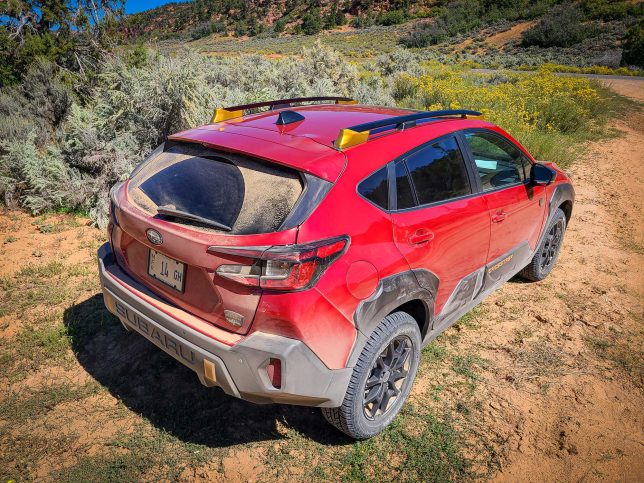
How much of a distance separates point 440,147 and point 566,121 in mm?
9532

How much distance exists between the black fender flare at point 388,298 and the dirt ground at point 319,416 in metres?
0.82

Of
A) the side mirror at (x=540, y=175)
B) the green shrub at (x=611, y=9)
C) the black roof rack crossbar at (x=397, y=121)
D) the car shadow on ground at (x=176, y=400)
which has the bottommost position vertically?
the car shadow on ground at (x=176, y=400)

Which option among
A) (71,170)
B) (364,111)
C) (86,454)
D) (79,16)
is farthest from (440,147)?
(79,16)

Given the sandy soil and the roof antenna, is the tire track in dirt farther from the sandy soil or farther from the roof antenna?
the sandy soil

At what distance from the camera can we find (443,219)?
103 inches

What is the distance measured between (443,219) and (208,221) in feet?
4.52

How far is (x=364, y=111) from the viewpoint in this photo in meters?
3.05

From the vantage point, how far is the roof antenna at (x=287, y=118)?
2.57 meters

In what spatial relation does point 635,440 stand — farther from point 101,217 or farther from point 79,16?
point 79,16

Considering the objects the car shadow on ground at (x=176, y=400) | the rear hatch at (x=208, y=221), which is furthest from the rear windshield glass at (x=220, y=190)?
the car shadow on ground at (x=176, y=400)

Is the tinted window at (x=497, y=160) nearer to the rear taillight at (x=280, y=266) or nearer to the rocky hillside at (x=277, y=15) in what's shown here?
the rear taillight at (x=280, y=266)

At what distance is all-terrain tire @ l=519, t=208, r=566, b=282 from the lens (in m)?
4.17

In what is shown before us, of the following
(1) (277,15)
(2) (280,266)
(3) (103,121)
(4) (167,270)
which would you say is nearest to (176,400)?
(4) (167,270)

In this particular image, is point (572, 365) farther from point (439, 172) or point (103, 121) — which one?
point (103, 121)
